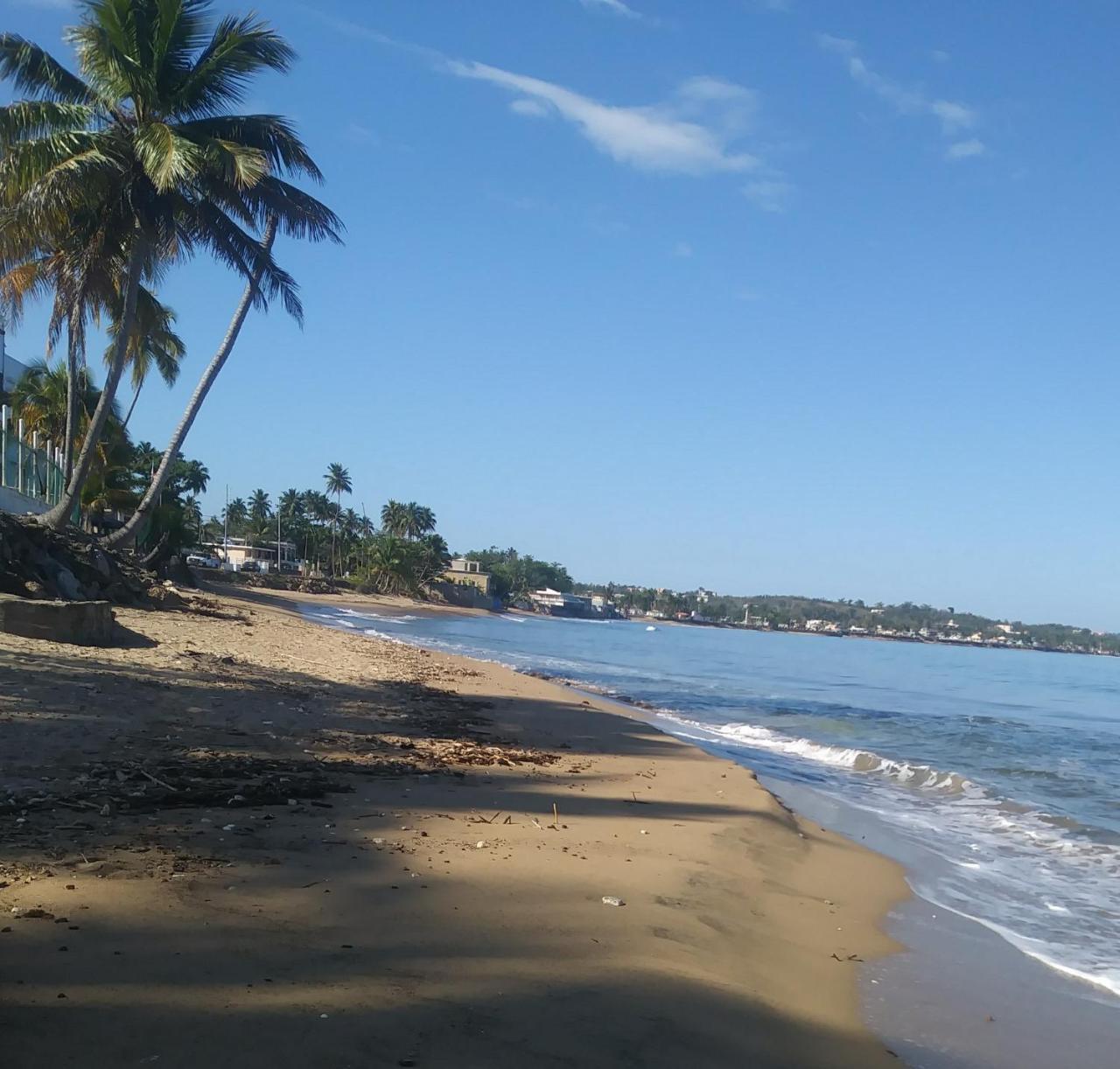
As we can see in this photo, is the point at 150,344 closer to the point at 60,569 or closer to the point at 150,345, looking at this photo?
the point at 150,345

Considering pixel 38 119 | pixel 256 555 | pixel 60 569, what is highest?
pixel 38 119

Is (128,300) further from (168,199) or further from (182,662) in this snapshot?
(182,662)

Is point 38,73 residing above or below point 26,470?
above

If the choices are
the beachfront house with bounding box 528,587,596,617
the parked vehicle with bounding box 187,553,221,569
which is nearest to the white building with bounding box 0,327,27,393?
the parked vehicle with bounding box 187,553,221,569

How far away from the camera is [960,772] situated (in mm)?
16312

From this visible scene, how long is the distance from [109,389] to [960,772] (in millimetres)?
17522

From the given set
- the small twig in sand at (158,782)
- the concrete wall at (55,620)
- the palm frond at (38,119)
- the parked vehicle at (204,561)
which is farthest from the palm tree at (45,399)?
the parked vehicle at (204,561)

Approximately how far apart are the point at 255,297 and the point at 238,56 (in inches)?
228

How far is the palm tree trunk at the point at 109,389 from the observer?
18594 mm

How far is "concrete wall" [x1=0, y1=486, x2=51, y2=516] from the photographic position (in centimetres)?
2377

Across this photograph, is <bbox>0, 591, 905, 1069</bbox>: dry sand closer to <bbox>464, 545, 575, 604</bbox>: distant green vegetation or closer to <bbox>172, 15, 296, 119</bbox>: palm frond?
<bbox>172, 15, 296, 119</bbox>: palm frond

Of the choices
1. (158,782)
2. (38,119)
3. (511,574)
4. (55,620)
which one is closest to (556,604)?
(511,574)

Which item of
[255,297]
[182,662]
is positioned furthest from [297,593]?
[182,662]

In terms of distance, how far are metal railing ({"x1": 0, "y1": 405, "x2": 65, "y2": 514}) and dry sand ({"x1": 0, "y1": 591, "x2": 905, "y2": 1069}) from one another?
54.5 feet
